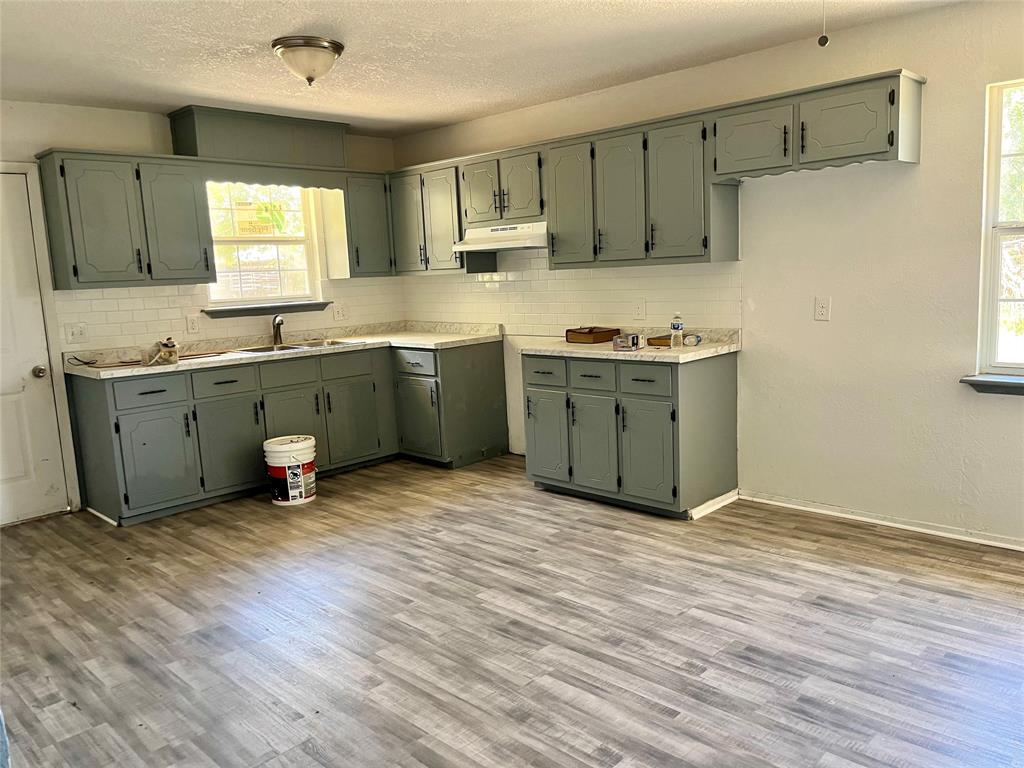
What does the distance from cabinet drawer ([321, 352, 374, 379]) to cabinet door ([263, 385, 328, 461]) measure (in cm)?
15

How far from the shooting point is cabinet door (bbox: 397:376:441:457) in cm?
557

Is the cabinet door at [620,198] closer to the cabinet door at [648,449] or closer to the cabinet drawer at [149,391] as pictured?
the cabinet door at [648,449]

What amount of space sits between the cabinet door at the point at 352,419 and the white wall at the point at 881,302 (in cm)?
242

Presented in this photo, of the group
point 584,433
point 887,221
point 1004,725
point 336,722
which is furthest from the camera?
point 584,433

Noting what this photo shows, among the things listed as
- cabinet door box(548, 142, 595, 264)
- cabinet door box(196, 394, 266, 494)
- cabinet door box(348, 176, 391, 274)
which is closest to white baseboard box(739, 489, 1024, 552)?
cabinet door box(548, 142, 595, 264)

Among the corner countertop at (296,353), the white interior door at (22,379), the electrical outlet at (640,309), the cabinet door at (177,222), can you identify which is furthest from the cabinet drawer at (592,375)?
the white interior door at (22,379)

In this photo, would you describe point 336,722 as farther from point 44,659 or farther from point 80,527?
point 80,527

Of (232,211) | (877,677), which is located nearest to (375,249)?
(232,211)

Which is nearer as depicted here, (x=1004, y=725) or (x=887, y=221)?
(x=1004, y=725)

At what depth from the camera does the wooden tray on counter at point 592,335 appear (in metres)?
4.88

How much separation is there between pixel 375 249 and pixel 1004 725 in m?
4.95

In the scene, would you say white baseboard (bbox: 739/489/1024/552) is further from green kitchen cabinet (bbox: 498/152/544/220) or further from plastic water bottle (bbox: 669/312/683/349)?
green kitchen cabinet (bbox: 498/152/544/220)

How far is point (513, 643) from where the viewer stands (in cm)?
297

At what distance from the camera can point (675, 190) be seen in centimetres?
429
